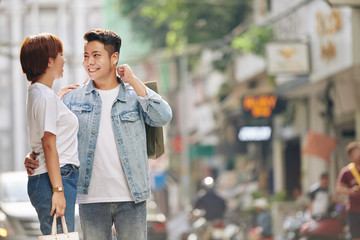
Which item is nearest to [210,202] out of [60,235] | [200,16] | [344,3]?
[344,3]

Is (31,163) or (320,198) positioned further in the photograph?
(320,198)

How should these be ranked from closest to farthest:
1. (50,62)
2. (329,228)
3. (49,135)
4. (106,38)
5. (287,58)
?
(49,135), (50,62), (106,38), (329,228), (287,58)

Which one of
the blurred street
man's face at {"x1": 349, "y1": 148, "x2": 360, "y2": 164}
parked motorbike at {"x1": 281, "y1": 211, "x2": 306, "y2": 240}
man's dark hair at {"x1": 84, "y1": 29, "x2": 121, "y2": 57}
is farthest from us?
the blurred street

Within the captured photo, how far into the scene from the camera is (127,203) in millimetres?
5668

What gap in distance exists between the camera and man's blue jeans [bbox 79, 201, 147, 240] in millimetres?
5656

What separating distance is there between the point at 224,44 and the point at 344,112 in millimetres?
12583

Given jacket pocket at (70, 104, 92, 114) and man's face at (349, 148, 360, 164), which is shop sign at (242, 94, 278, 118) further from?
jacket pocket at (70, 104, 92, 114)

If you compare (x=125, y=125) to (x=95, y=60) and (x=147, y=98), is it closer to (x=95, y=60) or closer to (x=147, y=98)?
(x=147, y=98)

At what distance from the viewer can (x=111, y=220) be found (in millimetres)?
5711

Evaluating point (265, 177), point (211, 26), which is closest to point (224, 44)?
point (211, 26)

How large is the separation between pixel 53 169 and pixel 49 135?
20 cm

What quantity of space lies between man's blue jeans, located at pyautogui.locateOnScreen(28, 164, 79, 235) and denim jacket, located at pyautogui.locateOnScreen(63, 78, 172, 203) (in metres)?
0.22

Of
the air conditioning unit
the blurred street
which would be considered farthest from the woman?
the air conditioning unit

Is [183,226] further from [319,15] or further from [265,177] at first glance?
[319,15]
